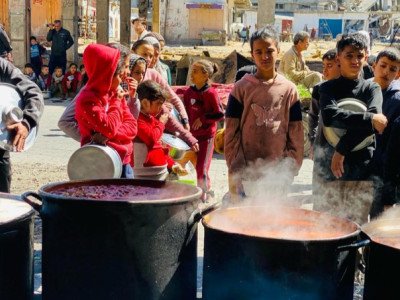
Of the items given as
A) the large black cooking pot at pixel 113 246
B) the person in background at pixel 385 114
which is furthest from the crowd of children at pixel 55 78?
the large black cooking pot at pixel 113 246

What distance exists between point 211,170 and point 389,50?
387 cm

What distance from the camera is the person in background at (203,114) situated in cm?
683

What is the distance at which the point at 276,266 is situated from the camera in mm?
2434

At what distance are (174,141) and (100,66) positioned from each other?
191cm

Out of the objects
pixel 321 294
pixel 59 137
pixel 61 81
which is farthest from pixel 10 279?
pixel 61 81

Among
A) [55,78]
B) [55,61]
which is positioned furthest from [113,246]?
[55,61]

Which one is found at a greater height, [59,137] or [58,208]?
[58,208]

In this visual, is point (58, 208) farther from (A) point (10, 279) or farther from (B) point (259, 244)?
(B) point (259, 244)

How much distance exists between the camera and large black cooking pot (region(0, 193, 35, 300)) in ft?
8.45

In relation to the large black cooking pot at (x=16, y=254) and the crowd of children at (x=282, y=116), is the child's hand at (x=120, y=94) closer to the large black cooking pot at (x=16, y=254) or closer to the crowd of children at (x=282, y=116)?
the crowd of children at (x=282, y=116)

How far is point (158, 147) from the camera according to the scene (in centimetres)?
507

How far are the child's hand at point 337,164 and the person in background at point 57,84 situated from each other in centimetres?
1292

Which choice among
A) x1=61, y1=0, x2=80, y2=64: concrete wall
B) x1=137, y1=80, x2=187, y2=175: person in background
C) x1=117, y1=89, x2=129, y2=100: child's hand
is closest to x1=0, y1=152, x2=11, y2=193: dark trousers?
x1=117, y1=89, x2=129, y2=100: child's hand

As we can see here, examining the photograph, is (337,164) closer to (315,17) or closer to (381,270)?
(381,270)
